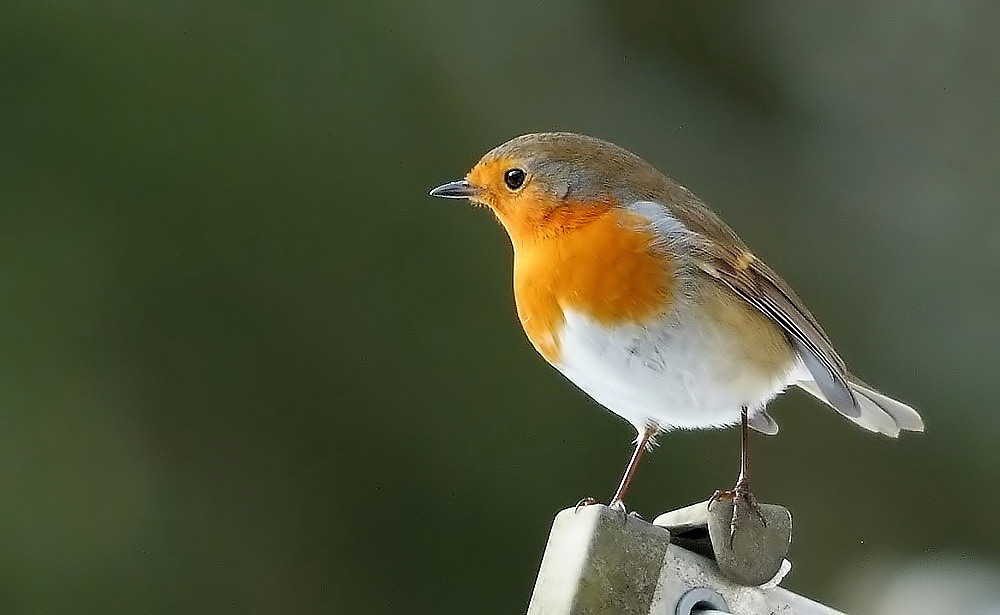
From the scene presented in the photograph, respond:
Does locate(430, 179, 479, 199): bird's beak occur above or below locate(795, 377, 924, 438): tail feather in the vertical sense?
above

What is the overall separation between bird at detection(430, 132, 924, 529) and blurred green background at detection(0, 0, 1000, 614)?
2.86 feet

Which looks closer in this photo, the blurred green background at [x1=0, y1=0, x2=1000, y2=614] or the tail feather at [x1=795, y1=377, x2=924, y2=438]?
the tail feather at [x1=795, y1=377, x2=924, y2=438]

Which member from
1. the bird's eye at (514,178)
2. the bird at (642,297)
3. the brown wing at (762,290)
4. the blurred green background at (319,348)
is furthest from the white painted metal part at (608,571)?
the blurred green background at (319,348)

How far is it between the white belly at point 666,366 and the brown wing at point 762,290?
0.19ft

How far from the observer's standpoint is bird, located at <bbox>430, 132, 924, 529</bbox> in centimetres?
107

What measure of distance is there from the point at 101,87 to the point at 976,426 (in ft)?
6.99

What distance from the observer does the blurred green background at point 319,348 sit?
187cm

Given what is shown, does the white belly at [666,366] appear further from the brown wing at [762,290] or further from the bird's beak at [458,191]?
the bird's beak at [458,191]

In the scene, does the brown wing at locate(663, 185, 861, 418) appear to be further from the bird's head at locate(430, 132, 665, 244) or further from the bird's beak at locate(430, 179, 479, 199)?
the bird's beak at locate(430, 179, 479, 199)

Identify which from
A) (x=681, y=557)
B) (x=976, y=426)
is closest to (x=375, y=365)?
(x=681, y=557)

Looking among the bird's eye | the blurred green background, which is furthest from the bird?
the blurred green background

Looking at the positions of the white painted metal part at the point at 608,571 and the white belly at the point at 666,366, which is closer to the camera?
the white painted metal part at the point at 608,571

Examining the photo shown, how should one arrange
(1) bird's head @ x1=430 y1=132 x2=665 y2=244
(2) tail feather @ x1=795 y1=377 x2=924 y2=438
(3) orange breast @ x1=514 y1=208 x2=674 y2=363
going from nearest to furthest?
(3) orange breast @ x1=514 y1=208 x2=674 y2=363 < (1) bird's head @ x1=430 y1=132 x2=665 y2=244 < (2) tail feather @ x1=795 y1=377 x2=924 y2=438

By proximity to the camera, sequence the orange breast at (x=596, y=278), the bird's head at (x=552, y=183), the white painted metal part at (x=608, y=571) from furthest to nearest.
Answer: the bird's head at (x=552, y=183)
the orange breast at (x=596, y=278)
the white painted metal part at (x=608, y=571)
